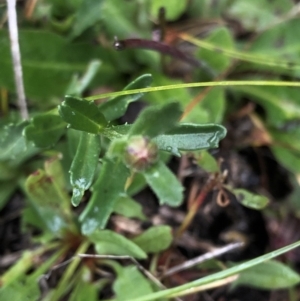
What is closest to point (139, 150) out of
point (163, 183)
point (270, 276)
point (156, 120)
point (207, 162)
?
point (156, 120)

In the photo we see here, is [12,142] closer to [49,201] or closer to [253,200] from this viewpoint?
[49,201]

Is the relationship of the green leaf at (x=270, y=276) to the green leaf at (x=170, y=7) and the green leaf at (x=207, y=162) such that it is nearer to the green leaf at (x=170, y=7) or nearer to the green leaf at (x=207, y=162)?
the green leaf at (x=207, y=162)

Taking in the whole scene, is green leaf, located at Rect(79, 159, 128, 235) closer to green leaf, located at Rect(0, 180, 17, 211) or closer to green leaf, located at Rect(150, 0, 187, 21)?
green leaf, located at Rect(0, 180, 17, 211)

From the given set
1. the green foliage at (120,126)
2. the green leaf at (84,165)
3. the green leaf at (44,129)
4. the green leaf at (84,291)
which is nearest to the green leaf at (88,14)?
the green foliage at (120,126)

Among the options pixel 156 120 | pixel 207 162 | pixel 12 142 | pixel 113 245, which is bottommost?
pixel 113 245

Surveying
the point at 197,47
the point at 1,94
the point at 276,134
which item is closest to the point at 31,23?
the point at 1,94

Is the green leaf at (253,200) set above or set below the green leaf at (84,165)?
below

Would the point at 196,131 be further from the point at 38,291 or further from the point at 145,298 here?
the point at 38,291
